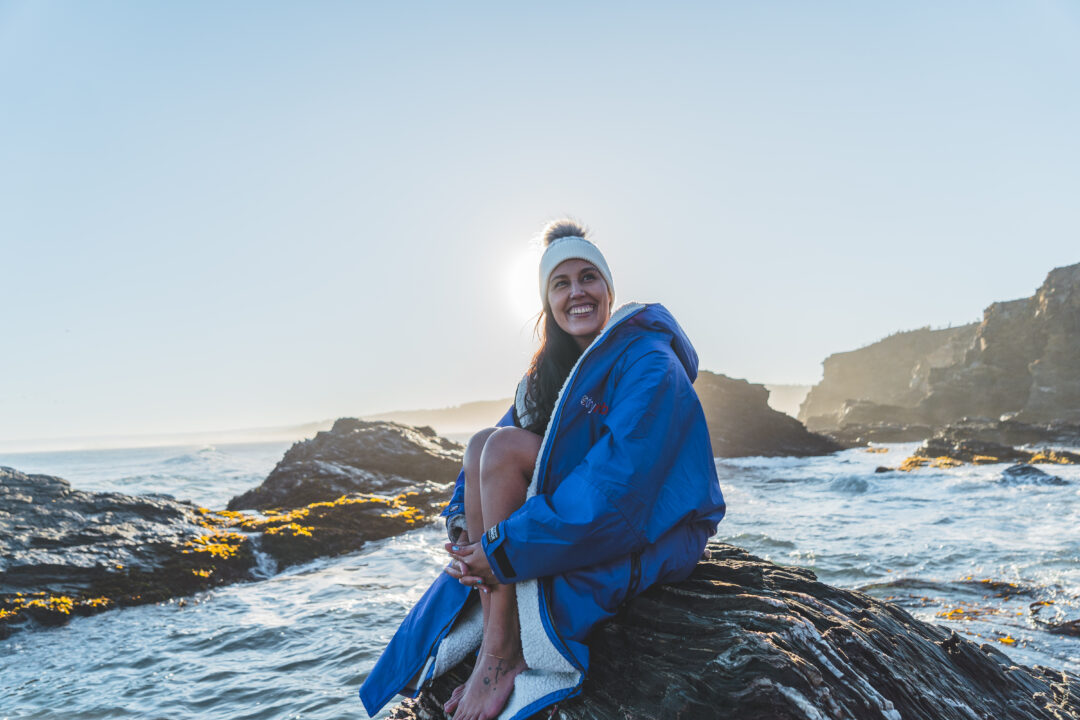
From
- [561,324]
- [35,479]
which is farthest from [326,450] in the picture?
[561,324]

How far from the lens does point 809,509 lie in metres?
13.6

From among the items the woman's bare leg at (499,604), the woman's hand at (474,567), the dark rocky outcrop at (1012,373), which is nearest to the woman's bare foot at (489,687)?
the woman's bare leg at (499,604)

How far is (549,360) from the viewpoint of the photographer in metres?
3.31

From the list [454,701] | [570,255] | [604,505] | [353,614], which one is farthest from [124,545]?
[604,505]

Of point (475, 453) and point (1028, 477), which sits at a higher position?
point (475, 453)

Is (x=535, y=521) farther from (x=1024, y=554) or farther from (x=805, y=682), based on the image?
(x=1024, y=554)

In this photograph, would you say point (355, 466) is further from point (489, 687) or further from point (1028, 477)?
point (1028, 477)

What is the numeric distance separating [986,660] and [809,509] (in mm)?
11457

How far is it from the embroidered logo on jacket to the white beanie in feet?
2.87

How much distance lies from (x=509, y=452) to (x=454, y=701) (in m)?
1.17

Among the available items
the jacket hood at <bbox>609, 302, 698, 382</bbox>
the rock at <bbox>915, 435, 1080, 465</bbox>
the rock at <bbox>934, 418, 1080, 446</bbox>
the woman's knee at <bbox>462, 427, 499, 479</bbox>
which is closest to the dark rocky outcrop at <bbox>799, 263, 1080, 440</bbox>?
the rock at <bbox>934, 418, 1080, 446</bbox>

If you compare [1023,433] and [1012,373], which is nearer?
[1023,433]

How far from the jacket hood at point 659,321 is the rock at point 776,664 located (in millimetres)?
1082

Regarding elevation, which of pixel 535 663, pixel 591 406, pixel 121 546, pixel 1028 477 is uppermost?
pixel 591 406
